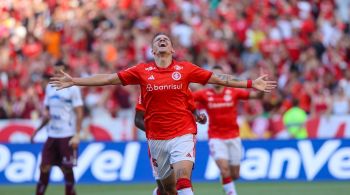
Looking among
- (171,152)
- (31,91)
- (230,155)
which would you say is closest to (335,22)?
(31,91)

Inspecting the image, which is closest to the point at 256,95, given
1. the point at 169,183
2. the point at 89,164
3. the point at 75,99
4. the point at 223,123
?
the point at 223,123

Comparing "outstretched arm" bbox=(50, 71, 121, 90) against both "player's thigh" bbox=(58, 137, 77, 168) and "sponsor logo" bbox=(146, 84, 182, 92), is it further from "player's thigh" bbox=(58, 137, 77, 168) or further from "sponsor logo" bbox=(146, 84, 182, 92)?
"player's thigh" bbox=(58, 137, 77, 168)

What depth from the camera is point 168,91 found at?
12.5 m

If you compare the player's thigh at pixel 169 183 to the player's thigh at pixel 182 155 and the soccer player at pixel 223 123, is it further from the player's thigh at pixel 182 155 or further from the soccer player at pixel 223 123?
the soccer player at pixel 223 123

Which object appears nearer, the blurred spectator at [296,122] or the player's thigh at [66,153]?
the player's thigh at [66,153]

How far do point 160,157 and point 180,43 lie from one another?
48.1 ft

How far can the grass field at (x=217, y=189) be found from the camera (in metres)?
18.5

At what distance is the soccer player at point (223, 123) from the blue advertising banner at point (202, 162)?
4052 mm

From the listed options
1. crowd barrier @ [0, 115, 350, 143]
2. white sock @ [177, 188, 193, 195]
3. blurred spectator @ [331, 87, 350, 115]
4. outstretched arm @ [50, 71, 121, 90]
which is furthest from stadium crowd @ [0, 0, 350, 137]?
white sock @ [177, 188, 193, 195]

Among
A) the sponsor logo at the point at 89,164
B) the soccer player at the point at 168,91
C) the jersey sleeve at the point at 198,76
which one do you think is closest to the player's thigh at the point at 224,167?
the soccer player at the point at 168,91

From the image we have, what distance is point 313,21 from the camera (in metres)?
28.7

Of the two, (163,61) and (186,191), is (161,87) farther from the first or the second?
(186,191)

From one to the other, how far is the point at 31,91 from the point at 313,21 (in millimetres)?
8775

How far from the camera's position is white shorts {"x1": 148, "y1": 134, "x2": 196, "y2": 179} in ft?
41.0
